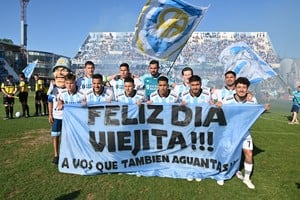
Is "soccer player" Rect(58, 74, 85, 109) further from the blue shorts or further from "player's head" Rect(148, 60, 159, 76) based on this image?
"player's head" Rect(148, 60, 159, 76)

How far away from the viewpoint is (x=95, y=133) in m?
5.38

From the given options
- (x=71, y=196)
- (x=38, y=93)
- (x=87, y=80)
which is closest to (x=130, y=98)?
(x=87, y=80)

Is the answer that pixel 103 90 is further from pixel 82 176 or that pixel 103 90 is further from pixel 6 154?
pixel 6 154

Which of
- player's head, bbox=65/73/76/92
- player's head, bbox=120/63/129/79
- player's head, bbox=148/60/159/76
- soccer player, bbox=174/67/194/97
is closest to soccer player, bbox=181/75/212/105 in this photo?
soccer player, bbox=174/67/194/97

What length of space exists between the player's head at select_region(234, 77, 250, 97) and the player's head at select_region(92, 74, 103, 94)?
272cm

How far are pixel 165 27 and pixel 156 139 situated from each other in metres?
3.30

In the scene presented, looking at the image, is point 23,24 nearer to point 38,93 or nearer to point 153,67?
point 38,93

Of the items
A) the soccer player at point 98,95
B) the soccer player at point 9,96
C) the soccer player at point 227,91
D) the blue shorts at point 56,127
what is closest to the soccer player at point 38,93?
the soccer player at point 9,96

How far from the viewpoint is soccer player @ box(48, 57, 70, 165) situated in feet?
18.7

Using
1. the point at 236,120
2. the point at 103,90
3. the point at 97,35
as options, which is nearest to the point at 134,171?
the point at 103,90

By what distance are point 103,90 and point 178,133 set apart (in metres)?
1.81

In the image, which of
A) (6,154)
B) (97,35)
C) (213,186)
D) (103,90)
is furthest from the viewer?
(97,35)

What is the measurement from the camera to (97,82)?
550 centimetres

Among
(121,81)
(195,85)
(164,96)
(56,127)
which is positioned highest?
(121,81)
